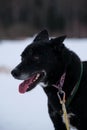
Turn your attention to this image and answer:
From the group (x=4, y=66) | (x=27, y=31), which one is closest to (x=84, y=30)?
(x=27, y=31)

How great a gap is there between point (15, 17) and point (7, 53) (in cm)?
656

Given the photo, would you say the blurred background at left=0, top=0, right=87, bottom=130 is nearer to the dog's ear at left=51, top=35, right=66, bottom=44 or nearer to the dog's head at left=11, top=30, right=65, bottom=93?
the dog's head at left=11, top=30, right=65, bottom=93

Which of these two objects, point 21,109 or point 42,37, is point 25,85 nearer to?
point 42,37

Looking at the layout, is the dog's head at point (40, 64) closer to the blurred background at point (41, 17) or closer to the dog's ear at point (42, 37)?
the dog's ear at point (42, 37)

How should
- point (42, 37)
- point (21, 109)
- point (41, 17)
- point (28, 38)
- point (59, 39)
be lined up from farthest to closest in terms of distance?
1. point (41, 17)
2. point (28, 38)
3. point (21, 109)
4. point (42, 37)
5. point (59, 39)

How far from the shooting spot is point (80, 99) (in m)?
4.39

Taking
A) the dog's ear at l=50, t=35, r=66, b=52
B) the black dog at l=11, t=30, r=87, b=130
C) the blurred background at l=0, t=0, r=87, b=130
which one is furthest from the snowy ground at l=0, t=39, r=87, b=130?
the dog's ear at l=50, t=35, r=66, b=52

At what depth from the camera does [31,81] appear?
4.38m

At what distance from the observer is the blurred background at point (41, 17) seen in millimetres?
14391

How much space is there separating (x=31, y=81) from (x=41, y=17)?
39.7 feet

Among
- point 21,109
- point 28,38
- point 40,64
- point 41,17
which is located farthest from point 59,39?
point 41,17

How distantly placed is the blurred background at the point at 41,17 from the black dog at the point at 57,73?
9.17 metres

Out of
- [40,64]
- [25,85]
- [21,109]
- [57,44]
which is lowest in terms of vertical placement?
[21,109]

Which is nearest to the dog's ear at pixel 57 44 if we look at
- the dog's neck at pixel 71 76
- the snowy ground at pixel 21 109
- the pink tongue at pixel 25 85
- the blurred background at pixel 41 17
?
the dog's neck at pixel 71 76
